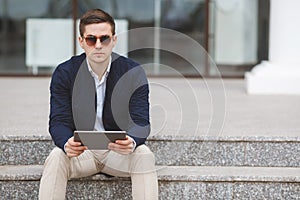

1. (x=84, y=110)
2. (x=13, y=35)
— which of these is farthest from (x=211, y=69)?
(x=84, y=110)

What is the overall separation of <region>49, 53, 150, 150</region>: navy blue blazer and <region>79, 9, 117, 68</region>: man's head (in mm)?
185

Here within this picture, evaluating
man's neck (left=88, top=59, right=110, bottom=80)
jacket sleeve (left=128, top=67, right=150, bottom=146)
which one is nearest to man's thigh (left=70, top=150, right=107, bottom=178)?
jacket sleeve (left=128, top=67, right=150, bottom=146)

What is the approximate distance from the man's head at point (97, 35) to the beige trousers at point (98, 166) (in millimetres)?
596

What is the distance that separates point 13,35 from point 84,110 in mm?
6351

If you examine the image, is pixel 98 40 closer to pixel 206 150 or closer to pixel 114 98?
pixel 114 98

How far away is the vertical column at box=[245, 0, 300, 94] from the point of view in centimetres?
786

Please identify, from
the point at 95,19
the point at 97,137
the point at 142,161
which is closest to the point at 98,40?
the point at 95,19

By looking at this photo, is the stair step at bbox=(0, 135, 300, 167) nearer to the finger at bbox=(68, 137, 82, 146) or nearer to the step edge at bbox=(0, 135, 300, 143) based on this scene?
the step edge at bbox=(0, 135, 300, 143)

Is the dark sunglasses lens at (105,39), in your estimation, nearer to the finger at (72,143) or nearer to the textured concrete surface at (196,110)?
the finger at (72,143)

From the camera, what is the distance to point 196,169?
15.1 ft

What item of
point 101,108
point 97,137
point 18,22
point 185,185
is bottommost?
point 185,185

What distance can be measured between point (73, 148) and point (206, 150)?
1189 mm

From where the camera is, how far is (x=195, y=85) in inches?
348

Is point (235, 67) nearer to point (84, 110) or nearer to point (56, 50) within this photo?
point (56, 50)
